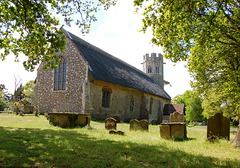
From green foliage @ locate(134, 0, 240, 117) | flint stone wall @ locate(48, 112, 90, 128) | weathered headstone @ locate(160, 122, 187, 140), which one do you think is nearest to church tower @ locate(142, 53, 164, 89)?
green foliage @ locate(134, 0, 240, 117)

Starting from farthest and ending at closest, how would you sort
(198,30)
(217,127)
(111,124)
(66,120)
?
(111,124) < (66,120) < (217,127) < (198,30)

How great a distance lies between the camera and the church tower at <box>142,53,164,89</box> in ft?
132

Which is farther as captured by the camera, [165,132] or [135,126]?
[135,126]

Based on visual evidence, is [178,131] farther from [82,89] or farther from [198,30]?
[82,89]

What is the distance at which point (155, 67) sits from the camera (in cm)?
4034

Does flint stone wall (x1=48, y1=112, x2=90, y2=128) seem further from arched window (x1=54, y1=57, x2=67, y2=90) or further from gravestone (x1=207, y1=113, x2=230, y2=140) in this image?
arched window (x1=54, y1=57, x2=67, y2=90)

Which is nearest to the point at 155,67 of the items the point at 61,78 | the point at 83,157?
the point at 61,78

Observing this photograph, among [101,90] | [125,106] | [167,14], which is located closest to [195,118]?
[125,106]

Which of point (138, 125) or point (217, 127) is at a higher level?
point (217, 127)

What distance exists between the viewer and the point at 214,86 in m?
12.5

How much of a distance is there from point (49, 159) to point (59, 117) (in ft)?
20.9

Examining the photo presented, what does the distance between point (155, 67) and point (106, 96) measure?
2368 cm

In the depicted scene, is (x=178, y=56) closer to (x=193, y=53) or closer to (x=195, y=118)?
(x=193, y=53)

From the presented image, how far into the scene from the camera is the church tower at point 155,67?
40.1m
